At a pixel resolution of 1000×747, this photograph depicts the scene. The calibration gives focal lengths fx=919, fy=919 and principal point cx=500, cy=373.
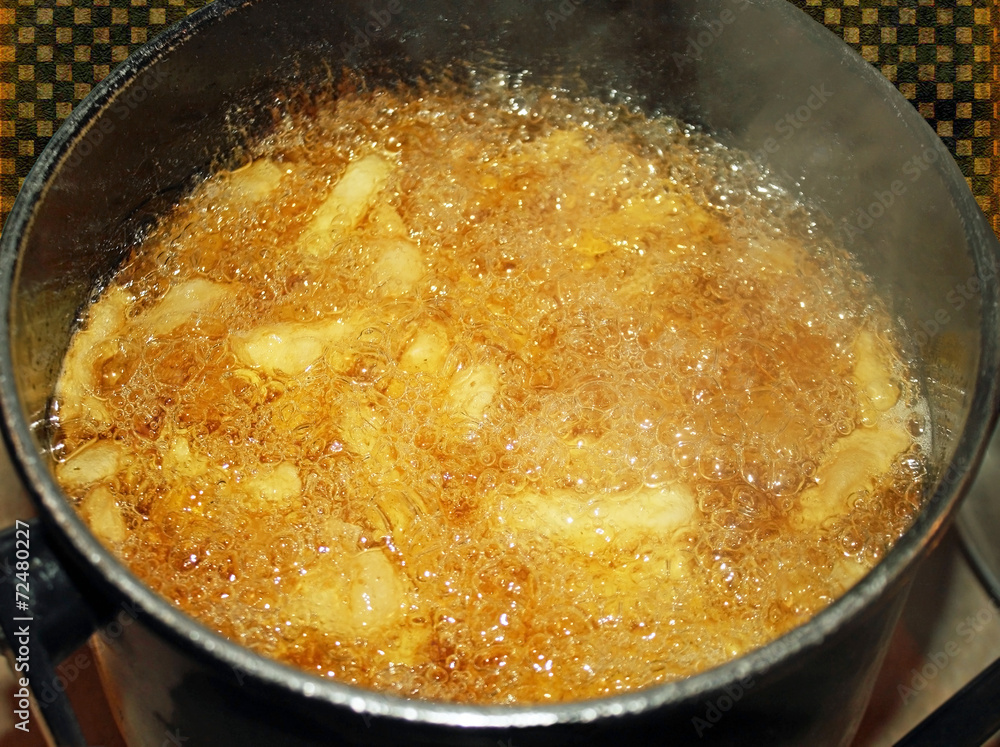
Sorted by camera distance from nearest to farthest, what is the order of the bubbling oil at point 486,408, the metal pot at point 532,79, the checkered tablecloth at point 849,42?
the metal pot at point 532,79, the bubbling oil at point 486,408, the checkered tablecloth at point 849,42

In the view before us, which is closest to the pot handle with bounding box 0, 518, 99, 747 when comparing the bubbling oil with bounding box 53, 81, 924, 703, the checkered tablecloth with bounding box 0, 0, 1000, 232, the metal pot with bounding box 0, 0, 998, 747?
the metal pot with bounding box 0, 0, 998, 747

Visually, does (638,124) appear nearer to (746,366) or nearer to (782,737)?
(746,366)

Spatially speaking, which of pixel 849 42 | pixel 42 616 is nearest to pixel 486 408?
pixel 42 616

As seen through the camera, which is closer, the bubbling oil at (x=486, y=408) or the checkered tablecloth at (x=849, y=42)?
the bubbling oil at (x=486, y=408)

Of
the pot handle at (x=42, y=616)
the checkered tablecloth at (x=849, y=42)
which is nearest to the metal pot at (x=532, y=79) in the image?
the pot handle at (x=42, y=616)

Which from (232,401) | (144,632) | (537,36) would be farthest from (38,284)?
(537,36)

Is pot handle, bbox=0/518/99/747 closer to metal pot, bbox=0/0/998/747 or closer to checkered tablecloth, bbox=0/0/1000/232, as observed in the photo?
metal pot, bbox=0/0/998/747

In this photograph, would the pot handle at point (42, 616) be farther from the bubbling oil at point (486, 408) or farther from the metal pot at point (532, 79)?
the bubbling oil at point (486, 408)
